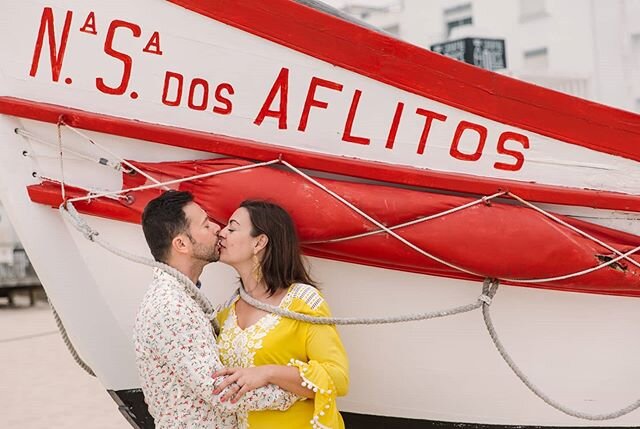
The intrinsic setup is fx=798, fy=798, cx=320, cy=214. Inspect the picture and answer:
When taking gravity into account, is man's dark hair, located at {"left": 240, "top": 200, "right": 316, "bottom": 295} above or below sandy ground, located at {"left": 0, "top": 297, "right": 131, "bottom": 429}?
above

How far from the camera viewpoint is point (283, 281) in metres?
2.20

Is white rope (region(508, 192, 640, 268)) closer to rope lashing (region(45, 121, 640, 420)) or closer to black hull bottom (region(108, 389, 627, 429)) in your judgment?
rope lashing (region(45, 121, 640, 420))

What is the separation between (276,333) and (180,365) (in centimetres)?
26

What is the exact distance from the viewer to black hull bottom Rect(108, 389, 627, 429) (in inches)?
107

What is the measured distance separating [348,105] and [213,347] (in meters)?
0.88

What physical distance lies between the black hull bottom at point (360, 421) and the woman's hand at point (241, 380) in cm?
83

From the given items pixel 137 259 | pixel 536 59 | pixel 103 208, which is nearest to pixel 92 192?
→ pixel 103 208

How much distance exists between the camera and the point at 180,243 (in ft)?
7.09

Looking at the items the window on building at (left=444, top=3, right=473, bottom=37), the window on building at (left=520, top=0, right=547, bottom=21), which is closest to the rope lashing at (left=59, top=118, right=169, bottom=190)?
the window on building at (left=520, top=0, right=547, bottom=21)

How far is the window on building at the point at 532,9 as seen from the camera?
1420cm

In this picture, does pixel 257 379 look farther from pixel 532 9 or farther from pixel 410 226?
pixel 532 9

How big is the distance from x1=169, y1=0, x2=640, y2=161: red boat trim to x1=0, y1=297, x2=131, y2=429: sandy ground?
362 centimetres

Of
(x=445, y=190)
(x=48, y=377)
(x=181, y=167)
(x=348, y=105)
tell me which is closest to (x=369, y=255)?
(x=445, y=190)

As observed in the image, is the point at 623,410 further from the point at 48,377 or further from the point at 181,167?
the point at 48,377
